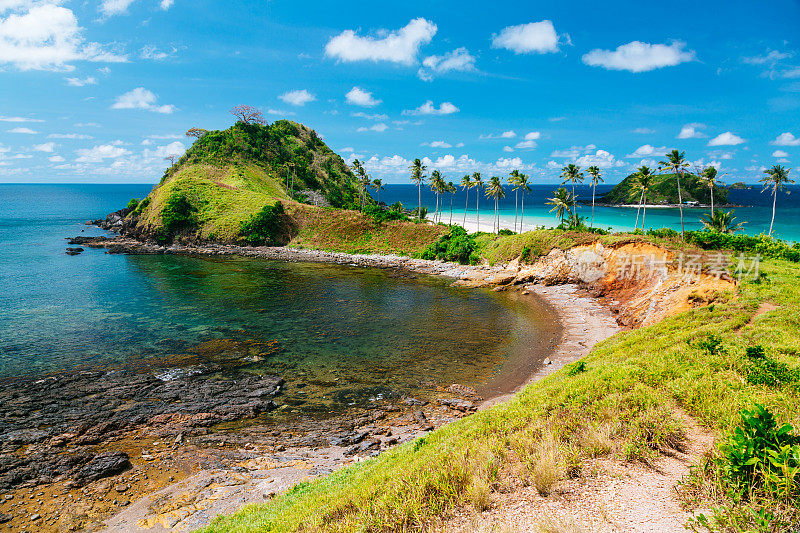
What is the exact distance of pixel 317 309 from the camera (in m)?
43.0

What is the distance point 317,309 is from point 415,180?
179 ft

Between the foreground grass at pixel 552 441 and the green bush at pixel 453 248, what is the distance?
5362cm

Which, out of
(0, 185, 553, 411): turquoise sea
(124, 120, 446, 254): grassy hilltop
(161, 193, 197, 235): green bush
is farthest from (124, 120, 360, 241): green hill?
(0, 185, 553, 411): turquoise sea

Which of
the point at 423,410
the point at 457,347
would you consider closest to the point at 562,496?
the point at 423,410

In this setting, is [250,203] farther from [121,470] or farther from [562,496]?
[562,496]

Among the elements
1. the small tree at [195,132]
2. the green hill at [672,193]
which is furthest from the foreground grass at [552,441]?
the green hill at [672,193]

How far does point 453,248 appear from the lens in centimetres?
7069

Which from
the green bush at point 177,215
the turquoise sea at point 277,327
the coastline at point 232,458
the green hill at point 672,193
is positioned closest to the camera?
the coastline at point 232,458

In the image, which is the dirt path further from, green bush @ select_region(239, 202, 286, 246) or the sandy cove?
green bush @ select_region(239, 202, 286, 246)

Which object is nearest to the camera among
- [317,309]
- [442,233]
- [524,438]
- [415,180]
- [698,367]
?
[524,438]

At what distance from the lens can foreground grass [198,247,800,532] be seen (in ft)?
25.3

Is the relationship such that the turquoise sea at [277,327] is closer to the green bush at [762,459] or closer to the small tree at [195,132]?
the green bush at [762,459]

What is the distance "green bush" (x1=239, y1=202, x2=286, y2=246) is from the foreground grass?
7778 cm

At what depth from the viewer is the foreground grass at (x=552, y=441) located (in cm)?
770
